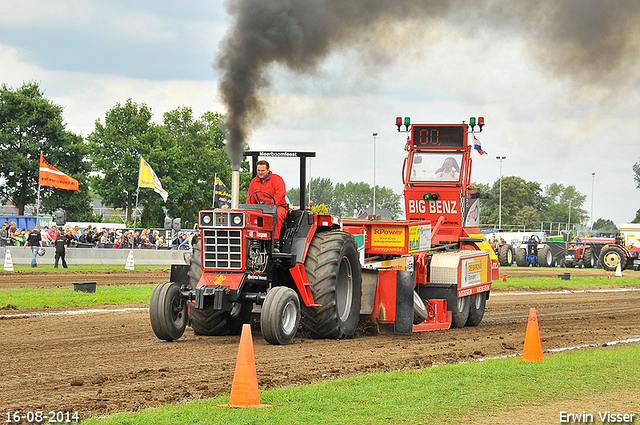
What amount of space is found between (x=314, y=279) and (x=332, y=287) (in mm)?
272

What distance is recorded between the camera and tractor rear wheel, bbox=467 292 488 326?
13.6 m

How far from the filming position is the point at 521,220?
10806 cm

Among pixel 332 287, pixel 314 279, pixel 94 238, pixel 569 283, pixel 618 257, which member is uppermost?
pixel 94 238

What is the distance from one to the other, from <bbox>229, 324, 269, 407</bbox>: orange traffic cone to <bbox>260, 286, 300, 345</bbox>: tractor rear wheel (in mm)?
2862

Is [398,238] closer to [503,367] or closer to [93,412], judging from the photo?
[503,367]

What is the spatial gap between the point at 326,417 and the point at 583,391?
2.83m

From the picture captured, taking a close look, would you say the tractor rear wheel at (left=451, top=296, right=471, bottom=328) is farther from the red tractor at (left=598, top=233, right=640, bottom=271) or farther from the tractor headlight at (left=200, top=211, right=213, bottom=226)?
the red tractor at (left=598, top=233, right=640, bottom=271)

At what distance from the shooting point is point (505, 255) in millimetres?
40750

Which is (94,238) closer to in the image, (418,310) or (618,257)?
(418,310)

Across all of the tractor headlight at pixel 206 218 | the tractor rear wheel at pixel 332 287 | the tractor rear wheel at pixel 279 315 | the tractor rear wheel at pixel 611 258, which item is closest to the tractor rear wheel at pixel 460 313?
the tractor rear wheel at pixel 332 287

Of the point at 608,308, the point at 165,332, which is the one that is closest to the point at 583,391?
the point at 165,332

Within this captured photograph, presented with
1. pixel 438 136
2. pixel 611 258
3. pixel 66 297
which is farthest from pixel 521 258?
pixel 66 297

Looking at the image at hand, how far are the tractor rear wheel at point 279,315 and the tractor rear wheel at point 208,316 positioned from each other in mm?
684

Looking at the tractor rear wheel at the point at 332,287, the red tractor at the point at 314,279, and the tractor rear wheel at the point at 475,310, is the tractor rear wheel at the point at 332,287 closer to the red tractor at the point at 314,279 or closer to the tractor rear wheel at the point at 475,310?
the red tractor at the point at 314,279
